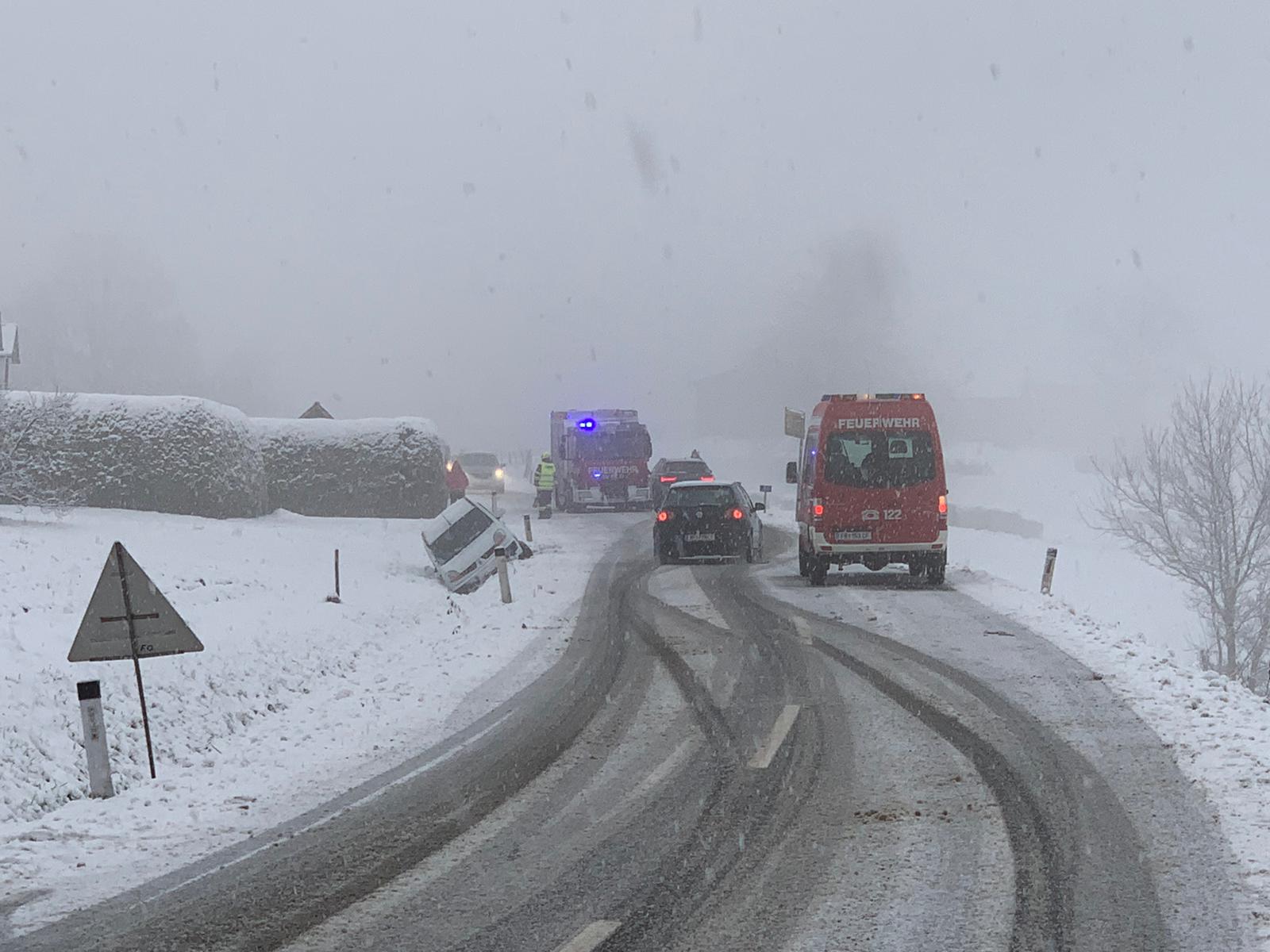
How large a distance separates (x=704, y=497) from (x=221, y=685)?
1311 cm

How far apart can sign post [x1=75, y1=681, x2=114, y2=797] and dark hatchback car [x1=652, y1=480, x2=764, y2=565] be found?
15273 millimetres

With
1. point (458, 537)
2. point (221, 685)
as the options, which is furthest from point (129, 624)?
point (458, 537)

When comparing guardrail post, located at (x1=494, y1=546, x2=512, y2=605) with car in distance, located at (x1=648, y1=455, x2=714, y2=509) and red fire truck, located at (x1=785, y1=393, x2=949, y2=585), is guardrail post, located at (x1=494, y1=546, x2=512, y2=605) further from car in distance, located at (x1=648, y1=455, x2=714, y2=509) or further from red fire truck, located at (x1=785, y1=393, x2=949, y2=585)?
car in distance, located at (x1=648, y1=455, x2=714, y2=509)

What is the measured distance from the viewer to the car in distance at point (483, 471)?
2028 inches

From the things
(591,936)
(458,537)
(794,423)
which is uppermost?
(794,423)

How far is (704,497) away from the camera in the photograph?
22.8 m

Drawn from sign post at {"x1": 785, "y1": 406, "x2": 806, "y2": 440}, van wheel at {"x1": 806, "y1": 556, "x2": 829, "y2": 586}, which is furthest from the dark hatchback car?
sign post at {"x1": 785, "y1": 406, "x2": 806, "y2": 440}

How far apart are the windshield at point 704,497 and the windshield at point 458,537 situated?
391cm

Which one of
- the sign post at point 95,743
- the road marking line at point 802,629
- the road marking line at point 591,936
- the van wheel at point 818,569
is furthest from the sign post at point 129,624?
the van wheel at point 818,569

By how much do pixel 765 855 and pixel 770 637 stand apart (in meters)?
8.02

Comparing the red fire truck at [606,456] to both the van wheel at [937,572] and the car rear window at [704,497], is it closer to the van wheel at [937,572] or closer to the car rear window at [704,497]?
the car rear window at [704,497]

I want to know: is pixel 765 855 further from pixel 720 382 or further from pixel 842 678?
pixel 720 382

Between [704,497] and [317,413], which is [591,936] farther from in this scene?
[317,413]

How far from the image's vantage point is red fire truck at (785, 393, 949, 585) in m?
18.0
